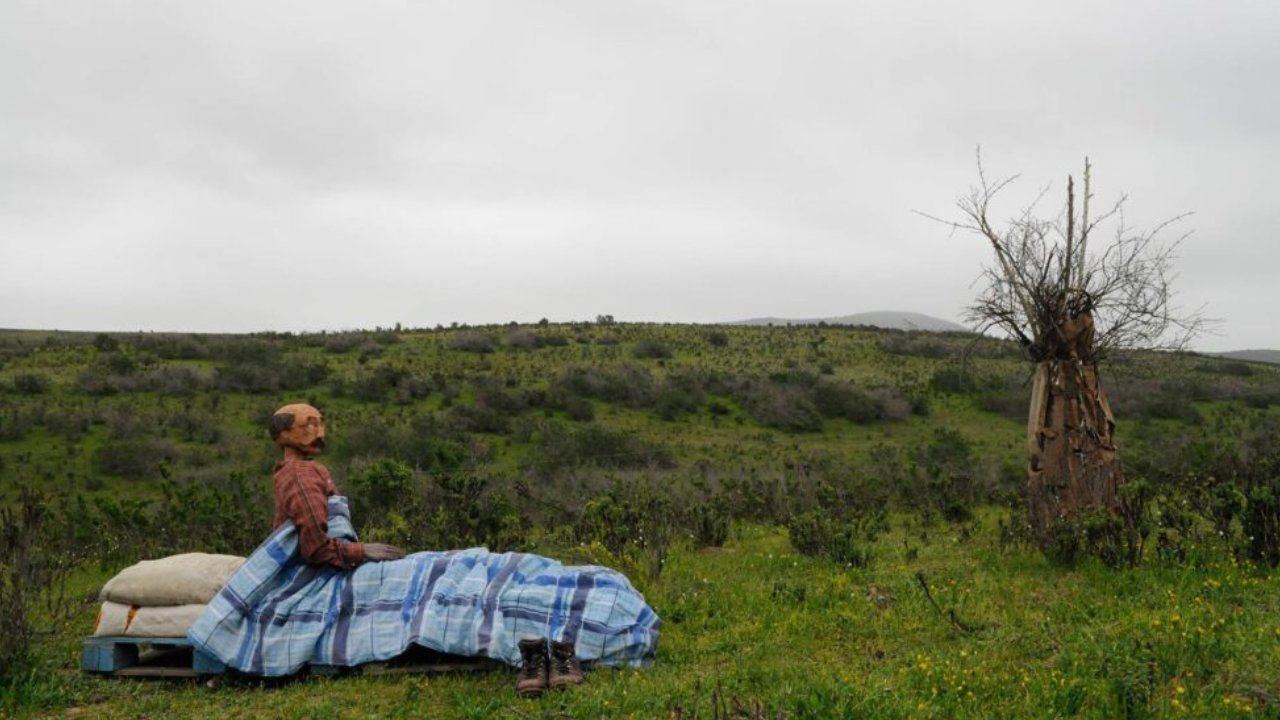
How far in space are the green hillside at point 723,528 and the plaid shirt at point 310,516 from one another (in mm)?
762

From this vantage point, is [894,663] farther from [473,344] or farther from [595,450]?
[473,344]

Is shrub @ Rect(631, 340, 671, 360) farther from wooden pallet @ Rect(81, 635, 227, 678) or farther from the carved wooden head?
wooden pallet @ Rect(81, 635, 227, 678)

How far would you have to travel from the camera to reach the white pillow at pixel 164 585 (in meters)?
5.84

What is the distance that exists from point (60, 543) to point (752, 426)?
19633 millimetres

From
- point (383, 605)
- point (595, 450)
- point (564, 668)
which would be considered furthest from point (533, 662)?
point (595, 450)

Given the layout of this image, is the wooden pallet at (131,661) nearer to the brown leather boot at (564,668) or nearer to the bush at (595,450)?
the brown leather boot at (564,668)

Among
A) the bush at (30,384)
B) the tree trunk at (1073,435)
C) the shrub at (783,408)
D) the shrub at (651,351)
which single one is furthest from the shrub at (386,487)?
the shrub at (651,351)

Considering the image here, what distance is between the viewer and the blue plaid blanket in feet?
18.2

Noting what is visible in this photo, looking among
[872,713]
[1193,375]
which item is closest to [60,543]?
[872,713]

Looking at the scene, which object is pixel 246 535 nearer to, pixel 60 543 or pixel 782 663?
pixel 60 543

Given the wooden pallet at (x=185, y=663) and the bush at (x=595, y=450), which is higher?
the wooden pallet at (x=185, y=663)

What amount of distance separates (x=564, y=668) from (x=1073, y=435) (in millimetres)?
5947

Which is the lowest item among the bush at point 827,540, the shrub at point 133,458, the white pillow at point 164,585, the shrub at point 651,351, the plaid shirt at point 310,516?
the shrub at point 133,458

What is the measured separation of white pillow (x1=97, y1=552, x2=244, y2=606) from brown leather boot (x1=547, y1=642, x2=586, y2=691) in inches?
91.7
